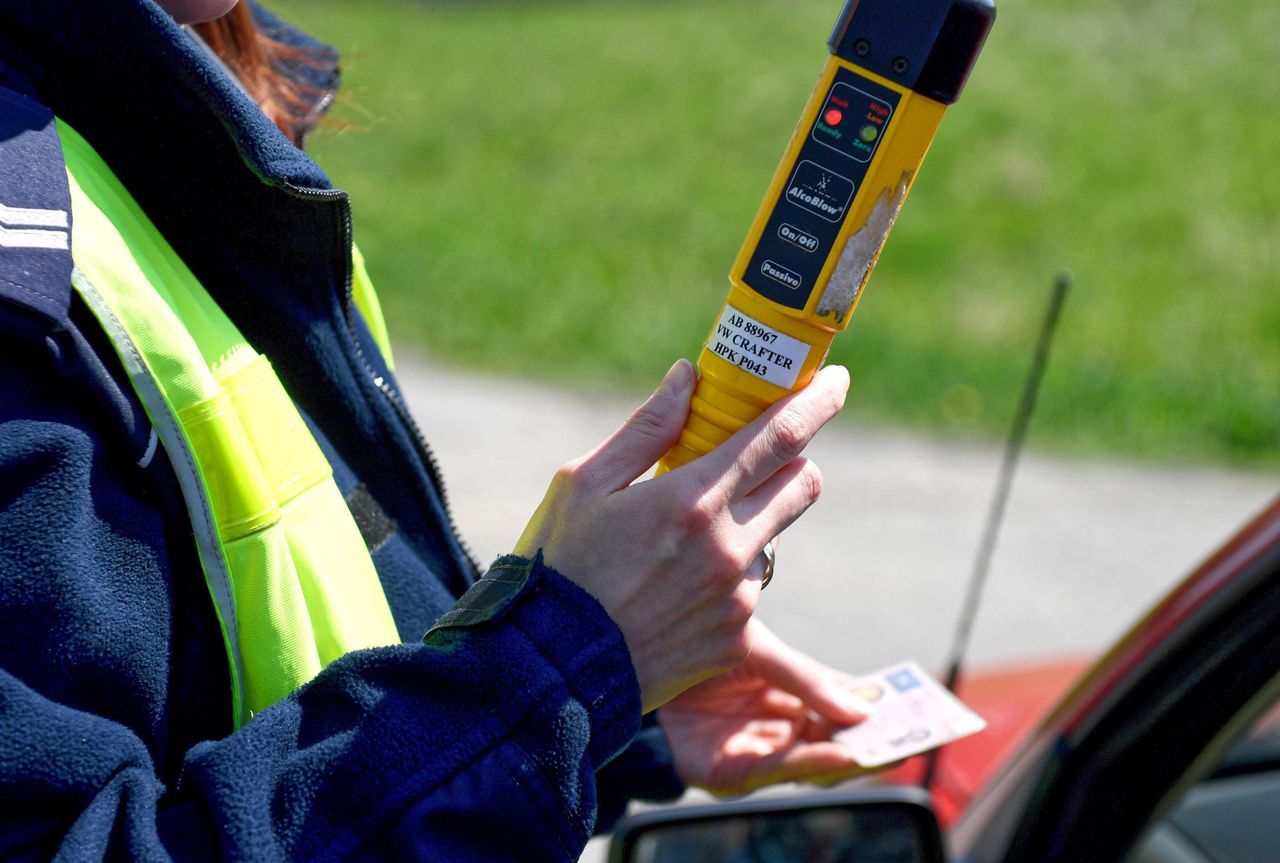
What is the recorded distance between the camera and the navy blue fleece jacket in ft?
2.99

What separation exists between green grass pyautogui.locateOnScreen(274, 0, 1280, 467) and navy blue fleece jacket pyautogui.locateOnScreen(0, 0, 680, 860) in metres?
5.27

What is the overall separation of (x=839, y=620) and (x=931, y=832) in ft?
11.0

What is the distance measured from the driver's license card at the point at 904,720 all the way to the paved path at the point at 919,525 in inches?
117

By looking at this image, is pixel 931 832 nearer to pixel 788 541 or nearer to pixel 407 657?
pixel 407 657

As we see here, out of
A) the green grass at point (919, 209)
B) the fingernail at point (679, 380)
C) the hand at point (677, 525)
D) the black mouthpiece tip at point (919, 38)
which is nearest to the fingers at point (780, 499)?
the hand at point (677, 525)

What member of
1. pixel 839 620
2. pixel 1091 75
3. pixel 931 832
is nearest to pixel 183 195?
pixel 931 832

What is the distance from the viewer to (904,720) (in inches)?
60.1

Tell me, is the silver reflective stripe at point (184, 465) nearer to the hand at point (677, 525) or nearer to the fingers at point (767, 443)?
the hand at point (677, 525)

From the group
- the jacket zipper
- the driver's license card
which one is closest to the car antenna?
the driver's license card

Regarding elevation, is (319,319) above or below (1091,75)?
below

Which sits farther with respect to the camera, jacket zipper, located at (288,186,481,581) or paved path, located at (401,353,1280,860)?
paved path, located at (401,353,1280,860)

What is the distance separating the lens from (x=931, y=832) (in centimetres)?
148

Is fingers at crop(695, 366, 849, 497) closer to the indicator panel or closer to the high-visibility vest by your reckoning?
the indicator panel

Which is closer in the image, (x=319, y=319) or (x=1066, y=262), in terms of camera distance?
(x=319, y=319)
